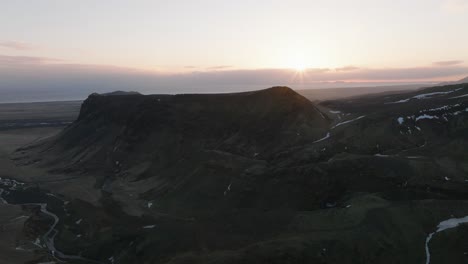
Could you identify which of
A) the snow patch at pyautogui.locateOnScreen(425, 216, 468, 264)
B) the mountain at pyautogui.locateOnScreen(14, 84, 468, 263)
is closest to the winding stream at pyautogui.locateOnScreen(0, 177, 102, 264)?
the mountain at pyautogui.locateOnScreen(14, 84, 468, 263)

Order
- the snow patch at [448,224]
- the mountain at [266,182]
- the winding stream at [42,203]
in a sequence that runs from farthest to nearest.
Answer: the winding stream at [42,203]
the mountain at [266,182]
the snow patch at [448,224]

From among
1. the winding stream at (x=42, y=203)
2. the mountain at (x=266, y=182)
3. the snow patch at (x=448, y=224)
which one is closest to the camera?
the snow patch at (x=448, y=224)

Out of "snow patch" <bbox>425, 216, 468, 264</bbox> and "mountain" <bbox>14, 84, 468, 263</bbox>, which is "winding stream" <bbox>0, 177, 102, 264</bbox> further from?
"snow patch" <bbox>425, 216, 468, 264</bbox>

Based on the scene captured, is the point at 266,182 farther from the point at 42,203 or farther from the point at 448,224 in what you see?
the point at 42,203

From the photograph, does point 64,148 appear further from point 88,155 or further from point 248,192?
point 248,192

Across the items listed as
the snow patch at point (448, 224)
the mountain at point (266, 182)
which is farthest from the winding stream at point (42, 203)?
the snow patch at point (448, 224)

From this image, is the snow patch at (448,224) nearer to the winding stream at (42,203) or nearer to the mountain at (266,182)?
the mountain at (266,182)

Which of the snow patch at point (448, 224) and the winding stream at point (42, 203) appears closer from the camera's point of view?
the snow patch at point (448, 224)

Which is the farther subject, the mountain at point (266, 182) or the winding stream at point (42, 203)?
the winding stream at point (42, 203)

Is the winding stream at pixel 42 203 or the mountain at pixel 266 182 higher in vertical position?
the mountain at pixel 266 182

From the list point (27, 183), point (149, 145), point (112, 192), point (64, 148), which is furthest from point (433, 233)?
point (64, 148)
